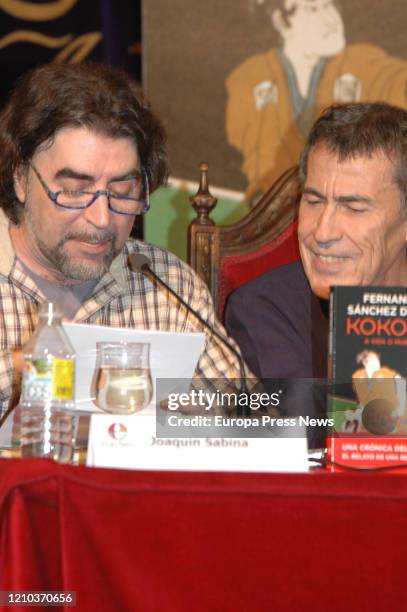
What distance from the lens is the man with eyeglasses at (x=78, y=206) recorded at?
1774 mm

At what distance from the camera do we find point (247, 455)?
96 cm

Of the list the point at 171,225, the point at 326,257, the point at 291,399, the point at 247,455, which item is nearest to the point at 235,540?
the point at 247,455

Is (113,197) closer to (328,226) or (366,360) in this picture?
(328,226)

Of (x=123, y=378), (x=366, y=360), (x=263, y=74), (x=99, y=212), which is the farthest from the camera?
(x=263, y=74)

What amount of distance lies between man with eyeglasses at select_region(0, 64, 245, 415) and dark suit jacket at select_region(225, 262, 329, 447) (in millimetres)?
72

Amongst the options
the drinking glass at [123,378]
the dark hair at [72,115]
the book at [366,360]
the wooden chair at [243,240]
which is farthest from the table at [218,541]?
the wooden chair at [243,240]

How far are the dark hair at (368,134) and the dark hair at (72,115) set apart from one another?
364mm

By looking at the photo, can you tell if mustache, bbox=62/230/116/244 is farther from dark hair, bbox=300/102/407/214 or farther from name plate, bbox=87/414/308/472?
name plate, bbox=87/414/308/472

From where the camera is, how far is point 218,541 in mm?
868

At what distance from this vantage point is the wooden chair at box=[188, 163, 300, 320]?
2.20 meters

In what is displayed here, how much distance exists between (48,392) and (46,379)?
2cm

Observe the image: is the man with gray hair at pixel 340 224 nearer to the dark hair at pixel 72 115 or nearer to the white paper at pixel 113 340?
the dark hair at pixel 72 115

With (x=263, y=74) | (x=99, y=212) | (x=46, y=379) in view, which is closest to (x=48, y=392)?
(x=46, y=379)

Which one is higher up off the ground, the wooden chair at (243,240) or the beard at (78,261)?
the wooden chair at (243,240)
